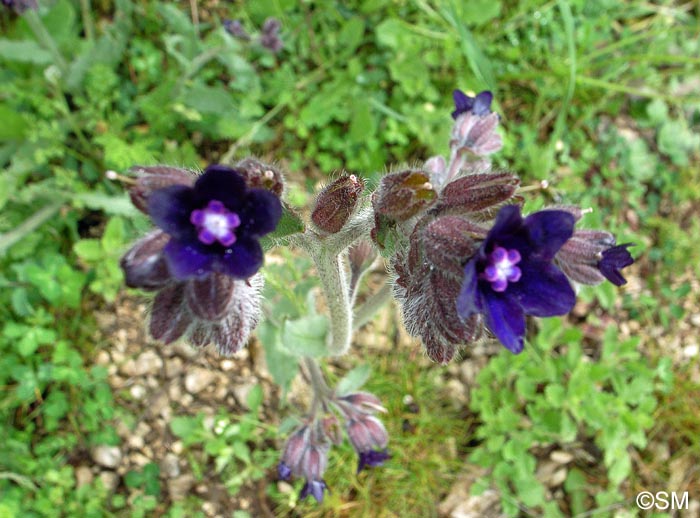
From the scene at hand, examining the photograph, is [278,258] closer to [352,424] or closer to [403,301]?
[352,424]

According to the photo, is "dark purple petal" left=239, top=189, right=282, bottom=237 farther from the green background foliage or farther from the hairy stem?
the green background foliage

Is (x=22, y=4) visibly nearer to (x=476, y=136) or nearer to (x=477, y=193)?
(x=476, y=136)

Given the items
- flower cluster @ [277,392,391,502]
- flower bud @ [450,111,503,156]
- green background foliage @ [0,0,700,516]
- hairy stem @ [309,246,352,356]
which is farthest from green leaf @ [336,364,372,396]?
flower bud @ [450,111,503,156]

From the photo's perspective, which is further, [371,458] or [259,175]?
[371,458]

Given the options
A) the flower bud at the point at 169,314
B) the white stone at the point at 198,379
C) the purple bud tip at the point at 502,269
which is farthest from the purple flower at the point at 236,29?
the purple bud tip at the point at 502,269

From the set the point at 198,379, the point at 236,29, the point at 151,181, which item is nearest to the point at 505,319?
the point at 151,181

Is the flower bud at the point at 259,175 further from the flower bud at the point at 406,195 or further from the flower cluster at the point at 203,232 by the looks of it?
the flower bud at the point at 406,195

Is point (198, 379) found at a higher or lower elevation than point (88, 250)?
lower
